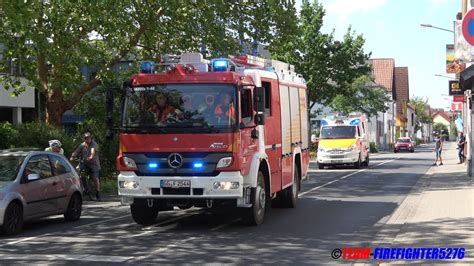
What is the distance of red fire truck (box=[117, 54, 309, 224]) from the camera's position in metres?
10.6

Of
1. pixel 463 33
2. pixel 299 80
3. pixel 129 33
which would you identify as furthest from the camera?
pixel 129 33

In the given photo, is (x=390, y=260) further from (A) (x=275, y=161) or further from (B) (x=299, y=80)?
(B) (x=299, y=80)

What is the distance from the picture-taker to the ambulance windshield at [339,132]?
32.8 metres

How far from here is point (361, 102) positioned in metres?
54.9

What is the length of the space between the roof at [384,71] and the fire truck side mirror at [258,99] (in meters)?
82.8

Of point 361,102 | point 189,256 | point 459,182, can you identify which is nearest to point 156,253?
point 189,256

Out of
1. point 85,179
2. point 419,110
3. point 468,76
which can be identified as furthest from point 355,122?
point 419,110

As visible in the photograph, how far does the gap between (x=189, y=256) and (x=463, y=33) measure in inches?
177

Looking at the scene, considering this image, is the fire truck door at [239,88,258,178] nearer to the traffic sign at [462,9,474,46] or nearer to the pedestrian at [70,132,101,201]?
the traffic sign at [462,9,474,46]

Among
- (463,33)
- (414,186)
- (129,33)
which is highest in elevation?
(129,33)

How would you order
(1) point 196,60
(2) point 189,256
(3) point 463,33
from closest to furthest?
(3) point 463,33, (2) point 189,256, (1) point 196,60

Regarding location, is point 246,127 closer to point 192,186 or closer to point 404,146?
point 192,186

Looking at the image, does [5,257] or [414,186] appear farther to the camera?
[414,186]

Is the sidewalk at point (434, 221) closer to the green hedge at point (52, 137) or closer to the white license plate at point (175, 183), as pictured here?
the white license plate at point (175, 183)
